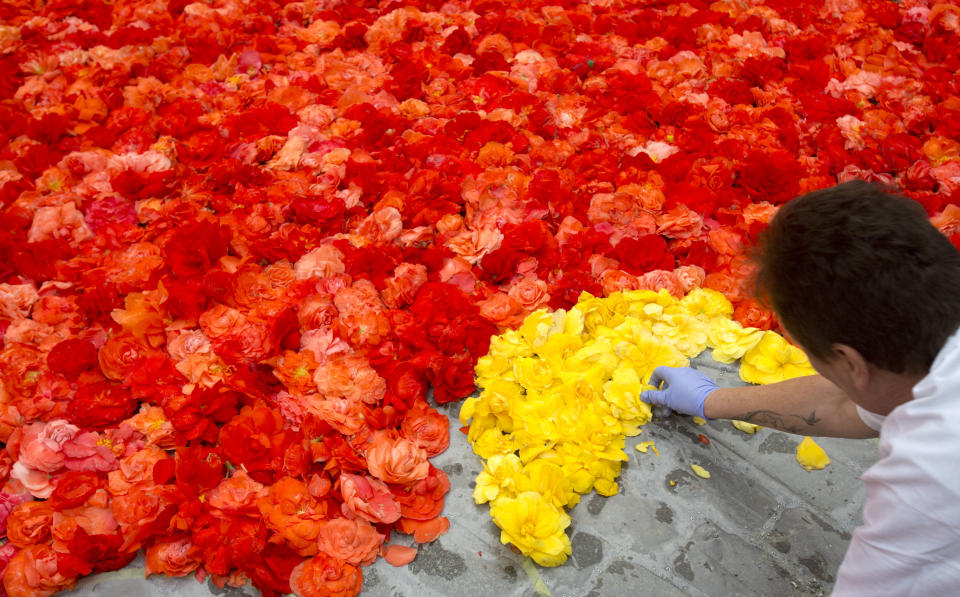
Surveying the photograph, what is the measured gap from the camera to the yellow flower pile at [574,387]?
1804 mm

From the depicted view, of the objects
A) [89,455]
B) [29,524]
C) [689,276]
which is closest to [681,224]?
[689,276]

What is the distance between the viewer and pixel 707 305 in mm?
2309

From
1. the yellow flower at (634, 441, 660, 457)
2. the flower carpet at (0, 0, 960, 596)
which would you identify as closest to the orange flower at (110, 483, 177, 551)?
the flower carpet at (0, 0, 960, 596)

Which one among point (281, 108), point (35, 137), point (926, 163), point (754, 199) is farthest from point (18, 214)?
point (926, 163)

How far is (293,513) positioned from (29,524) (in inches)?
27.1

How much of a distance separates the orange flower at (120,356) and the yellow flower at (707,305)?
1.78m

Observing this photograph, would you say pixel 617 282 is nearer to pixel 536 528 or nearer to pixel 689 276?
pixel 689 276

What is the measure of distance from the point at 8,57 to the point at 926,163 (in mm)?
4571

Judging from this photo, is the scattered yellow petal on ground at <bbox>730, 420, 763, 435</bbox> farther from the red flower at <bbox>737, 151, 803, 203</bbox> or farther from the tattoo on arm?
the red flower at <bbox>737, 151, 803, 203</bbox>

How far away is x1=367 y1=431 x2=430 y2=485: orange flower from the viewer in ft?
6.01

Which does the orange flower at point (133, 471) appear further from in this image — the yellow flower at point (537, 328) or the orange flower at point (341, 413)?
the yellow flower at point (537, 328)

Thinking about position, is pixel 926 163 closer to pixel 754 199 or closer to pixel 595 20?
pixel 754 199

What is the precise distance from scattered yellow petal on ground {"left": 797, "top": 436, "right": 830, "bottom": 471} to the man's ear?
0.72 metres

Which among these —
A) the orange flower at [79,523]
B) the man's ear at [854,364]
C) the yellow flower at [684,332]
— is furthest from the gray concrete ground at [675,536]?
the man's ear at [854,364]
